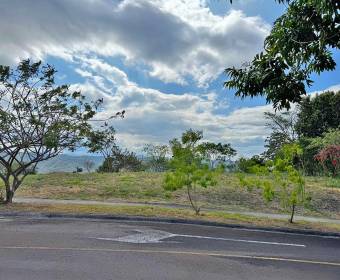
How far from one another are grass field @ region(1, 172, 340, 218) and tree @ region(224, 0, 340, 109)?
29.3ft

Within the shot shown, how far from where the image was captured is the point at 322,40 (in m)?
9.45

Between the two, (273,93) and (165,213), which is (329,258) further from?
(165,213)

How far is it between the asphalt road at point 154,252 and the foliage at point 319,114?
106 ft

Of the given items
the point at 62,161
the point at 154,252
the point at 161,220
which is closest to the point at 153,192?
the point at 161,220

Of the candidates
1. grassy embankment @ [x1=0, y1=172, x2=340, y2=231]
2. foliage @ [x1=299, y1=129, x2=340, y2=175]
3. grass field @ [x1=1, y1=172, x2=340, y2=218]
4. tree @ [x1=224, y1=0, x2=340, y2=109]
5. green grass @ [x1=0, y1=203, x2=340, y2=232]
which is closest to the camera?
tree @ [x1=224, y1=0, x2=340, y2=109]

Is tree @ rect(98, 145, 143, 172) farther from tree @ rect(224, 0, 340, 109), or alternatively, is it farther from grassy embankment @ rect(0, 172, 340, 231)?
tree @ rect(224, 0, 340, 109)

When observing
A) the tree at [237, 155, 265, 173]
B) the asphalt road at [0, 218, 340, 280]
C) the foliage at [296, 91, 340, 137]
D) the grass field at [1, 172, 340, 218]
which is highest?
the foliage at [296, 91, 340, 137]

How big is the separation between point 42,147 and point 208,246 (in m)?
8.44

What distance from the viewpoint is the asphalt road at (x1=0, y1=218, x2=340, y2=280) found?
7215 mm

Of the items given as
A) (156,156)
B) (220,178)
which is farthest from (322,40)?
(156,156)

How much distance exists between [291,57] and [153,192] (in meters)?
12.3

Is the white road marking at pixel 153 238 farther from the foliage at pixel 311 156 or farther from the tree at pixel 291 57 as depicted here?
the foliage at pixel 311 156

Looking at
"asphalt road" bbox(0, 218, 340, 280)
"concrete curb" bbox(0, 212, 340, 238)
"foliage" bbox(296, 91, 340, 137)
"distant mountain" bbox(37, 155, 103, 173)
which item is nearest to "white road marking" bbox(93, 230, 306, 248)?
"asphalt road" bbox(0, 218, 340, 280)

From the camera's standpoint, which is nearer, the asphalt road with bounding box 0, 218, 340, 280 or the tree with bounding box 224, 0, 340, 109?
the asphalt road with bounding box 0, 218, 340, 280
